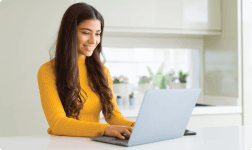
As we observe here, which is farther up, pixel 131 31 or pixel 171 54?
pixel 131 31

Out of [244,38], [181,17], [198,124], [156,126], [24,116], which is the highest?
[181,17]

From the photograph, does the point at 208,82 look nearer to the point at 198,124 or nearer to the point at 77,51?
the point at 198,124

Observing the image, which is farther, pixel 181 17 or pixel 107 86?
pixel 181 17

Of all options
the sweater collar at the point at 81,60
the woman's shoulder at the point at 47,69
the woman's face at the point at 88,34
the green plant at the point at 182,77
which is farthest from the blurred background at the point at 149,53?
the woman's shoulder at the point at 47,69

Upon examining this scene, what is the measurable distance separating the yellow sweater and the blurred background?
1.05 ft

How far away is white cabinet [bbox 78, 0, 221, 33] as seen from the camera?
8.34ft

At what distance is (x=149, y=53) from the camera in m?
3.19

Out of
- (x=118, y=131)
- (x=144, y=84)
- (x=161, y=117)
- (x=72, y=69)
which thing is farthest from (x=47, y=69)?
(x=144, y=84)

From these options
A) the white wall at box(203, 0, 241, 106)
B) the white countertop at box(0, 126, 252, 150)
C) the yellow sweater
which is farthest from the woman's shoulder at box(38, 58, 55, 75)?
→ the white wall at box(203, 0, 241, 106)

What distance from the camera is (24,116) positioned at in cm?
226

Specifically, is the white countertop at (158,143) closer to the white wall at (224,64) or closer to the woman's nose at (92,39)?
the woman's nose at (92,39)

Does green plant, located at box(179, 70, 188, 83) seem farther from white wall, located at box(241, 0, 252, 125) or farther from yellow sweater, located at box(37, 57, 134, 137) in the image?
yellow sweater, located at box(37, 57, 134, 137)

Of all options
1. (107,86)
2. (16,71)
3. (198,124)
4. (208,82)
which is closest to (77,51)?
(107,86)

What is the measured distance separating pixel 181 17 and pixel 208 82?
836mm
